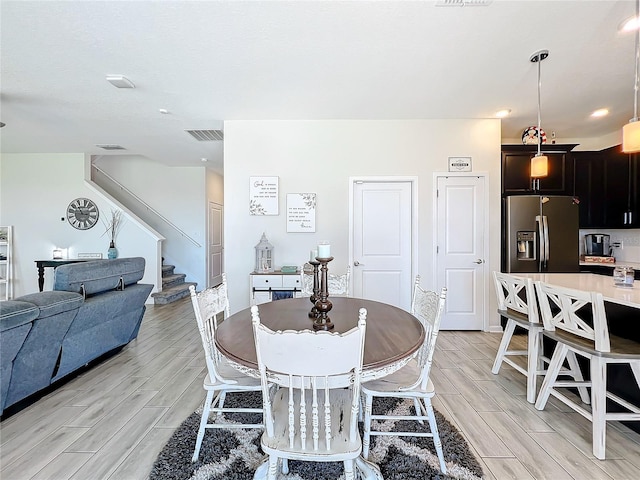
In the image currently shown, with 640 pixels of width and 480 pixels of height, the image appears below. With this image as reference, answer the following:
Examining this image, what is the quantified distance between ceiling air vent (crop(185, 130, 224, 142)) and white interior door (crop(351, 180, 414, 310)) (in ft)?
7.40

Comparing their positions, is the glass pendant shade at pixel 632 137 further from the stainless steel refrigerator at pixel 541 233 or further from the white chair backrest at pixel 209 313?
the white chair backrest at pixel 209 313

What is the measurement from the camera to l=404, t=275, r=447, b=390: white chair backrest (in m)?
1.56

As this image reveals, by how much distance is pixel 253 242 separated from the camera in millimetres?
4039

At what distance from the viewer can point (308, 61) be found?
2.58 meters

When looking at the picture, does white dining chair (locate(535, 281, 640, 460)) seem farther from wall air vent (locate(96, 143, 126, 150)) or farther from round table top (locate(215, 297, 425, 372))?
wall air vent (locate(96, 143, 126, 150))

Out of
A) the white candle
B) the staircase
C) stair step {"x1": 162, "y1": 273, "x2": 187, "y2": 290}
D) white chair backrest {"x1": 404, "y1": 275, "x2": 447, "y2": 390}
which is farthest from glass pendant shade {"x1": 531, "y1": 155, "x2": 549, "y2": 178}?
stair step {"x1": 162, "y1": 273, "x2": 187, "y2": 290}

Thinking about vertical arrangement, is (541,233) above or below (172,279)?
above

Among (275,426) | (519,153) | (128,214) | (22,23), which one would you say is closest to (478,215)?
(519,153)

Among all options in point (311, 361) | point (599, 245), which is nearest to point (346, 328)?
point (311, 361)

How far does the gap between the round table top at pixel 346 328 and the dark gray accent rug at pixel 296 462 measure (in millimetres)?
728

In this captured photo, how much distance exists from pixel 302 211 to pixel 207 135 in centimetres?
202

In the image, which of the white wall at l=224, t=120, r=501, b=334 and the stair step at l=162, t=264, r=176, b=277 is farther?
the stair step at l=162, t=264, r=176, b=277

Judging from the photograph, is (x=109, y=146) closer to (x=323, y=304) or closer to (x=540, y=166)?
(x=323, y=304)

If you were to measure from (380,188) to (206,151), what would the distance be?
3.39 metres
